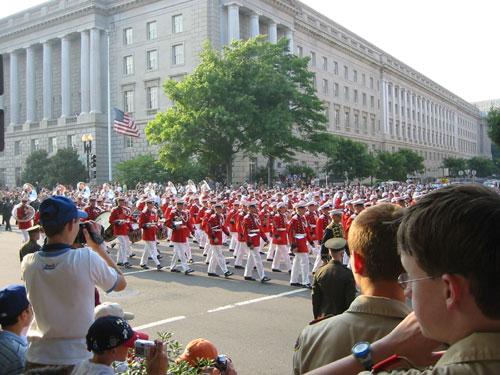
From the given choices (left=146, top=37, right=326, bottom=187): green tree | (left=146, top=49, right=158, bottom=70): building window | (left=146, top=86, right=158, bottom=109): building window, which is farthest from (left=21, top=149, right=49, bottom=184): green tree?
(left=146, top=37, right=326, bottom=187): green tree

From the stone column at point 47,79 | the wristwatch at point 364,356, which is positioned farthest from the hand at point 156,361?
the stone column at point 47,79

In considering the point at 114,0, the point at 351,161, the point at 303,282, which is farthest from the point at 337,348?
the point at 114,0

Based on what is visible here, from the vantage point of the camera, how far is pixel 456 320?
1.36m

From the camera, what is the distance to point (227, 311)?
9.89 meters

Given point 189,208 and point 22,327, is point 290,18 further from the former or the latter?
point 22,327

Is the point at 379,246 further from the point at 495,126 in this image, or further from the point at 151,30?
the point at 151,30

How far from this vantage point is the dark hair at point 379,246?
95.4 inches

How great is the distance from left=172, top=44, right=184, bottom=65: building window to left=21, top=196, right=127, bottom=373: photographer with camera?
53.4 metres

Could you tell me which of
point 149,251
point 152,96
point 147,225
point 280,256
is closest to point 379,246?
point 280,256

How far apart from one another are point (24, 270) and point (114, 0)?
61229 millimetres

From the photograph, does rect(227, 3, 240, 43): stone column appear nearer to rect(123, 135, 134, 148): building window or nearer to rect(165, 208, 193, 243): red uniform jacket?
rect(123, 135, 134, 148): building window

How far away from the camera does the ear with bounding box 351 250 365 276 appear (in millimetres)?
2520

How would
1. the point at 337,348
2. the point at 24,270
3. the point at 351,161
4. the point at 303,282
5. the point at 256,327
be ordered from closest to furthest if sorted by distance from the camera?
the point at 337,348 → the point at 24,270 → the point at 256,327 → the point at 303,282 → the point at 351,161

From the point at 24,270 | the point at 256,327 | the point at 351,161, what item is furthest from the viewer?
the point at 351,161
